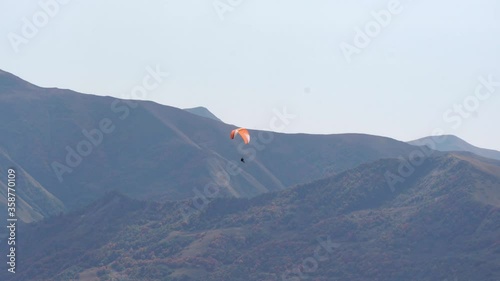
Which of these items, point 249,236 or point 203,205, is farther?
point 203,205

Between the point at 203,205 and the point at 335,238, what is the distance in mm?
37134

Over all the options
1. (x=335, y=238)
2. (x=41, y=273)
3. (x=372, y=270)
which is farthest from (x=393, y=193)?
(x=41, y=273)

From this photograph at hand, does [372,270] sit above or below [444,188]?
below

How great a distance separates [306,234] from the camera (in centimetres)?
16112

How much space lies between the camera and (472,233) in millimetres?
149125

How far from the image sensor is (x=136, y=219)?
181 meters

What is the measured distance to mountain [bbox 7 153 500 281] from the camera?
144 meters

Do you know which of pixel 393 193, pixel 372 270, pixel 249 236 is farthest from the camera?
pixel 393 193

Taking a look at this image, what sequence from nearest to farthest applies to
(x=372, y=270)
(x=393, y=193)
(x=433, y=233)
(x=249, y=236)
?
(x=372, y=270), (x=433, y=233), (x=249, y=236), (x=393, y=193)

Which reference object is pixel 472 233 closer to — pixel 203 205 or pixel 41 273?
pixel 203 205

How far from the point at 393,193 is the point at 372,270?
40.0 metres

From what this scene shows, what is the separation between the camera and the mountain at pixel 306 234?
144 metres

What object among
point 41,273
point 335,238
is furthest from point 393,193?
point 41,273

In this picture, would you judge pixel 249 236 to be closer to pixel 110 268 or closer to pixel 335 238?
pixel 335 238
